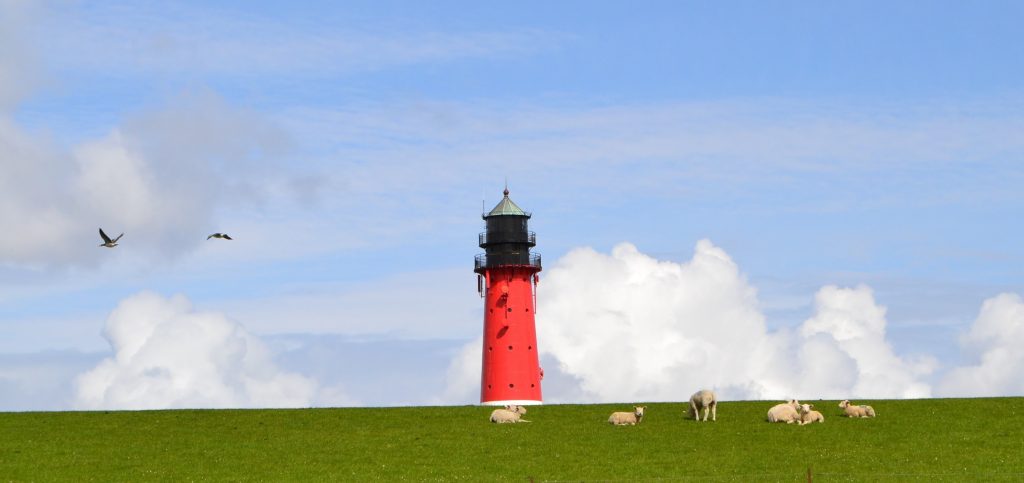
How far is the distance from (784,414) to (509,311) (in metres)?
29.1

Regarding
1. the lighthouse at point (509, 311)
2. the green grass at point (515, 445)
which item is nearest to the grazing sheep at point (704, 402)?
the green grass at point (515, 445)

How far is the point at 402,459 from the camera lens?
146 ft

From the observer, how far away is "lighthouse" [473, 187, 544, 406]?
255 ft

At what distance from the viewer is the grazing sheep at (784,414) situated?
51.3 m

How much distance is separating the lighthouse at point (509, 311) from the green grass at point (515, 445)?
19.3 m

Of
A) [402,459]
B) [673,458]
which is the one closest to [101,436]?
[402,459]

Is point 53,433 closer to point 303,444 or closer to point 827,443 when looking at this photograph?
point 303,444

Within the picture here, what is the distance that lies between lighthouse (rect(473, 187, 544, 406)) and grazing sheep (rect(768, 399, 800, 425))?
26211 millimetres

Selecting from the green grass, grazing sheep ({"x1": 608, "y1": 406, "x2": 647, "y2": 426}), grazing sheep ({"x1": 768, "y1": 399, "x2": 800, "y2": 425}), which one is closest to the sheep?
the green grass

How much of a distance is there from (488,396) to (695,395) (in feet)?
86.4

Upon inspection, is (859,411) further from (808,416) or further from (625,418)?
(625,418)

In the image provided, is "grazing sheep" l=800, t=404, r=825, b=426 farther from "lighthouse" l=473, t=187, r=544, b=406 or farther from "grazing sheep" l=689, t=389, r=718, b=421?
"lighthouse" l=473, t=187, r=544, b=406

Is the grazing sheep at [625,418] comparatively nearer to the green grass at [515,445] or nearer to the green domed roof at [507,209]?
the green grass at [515,445]

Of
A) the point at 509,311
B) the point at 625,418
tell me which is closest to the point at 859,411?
the point at 625,418
